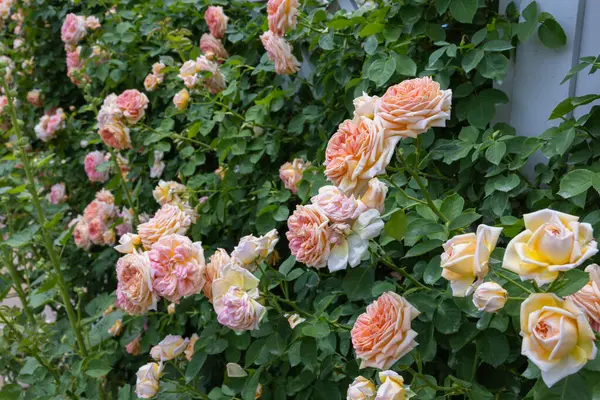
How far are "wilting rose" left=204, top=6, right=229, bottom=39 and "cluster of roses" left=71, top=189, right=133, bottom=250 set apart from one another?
66cm

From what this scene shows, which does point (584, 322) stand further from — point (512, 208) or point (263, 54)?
point (263, 54)

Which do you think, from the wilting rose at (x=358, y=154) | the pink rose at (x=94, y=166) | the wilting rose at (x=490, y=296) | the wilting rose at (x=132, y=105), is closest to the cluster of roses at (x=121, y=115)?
the wilting rose at (x=132, y=105)

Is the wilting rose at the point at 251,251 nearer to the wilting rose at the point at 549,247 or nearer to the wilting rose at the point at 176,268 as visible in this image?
the wilting rose at the point at 176,268

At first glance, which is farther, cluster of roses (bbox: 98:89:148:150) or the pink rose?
the pink rose

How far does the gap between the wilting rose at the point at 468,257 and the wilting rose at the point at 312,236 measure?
0.24 meters

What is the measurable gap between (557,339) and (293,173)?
959 millimetres

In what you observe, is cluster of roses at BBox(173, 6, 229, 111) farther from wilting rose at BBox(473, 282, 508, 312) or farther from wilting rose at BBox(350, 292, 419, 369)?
wilting rose at BBox(473, 282, 508, 312)

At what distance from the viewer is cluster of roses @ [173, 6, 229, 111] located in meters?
1.76

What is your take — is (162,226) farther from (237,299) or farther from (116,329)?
(116,329)

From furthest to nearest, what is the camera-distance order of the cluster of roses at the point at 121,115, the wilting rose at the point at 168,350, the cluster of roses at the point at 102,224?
the cluster of roses at the point at 102,224
the cluster of roses at the point at 121,115
the wilting rose at the point at 168,350

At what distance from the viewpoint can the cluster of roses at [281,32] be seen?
1440mm

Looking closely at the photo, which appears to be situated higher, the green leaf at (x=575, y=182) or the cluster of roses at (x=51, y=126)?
the green leaf at (x=575, y=182)

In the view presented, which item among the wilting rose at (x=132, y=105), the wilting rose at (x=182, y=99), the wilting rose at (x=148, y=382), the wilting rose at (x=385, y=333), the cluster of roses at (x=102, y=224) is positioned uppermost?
the wilting rose at (x=385, y=333)

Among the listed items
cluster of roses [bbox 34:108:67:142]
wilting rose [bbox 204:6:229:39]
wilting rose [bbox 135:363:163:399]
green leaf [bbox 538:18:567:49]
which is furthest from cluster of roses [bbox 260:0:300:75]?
cluster of roses [bbox 34:108:67:142]
